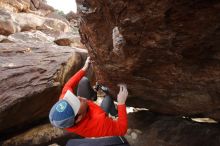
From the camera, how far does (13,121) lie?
7.79 metres

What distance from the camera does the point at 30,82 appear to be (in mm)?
7906

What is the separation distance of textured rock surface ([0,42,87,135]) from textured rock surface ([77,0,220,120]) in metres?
2.68

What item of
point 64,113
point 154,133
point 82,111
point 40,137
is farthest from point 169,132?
point 40,137

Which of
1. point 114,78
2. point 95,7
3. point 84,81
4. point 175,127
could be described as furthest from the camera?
point 175,127

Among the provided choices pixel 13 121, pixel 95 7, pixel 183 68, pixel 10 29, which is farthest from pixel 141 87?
pixel 10 29

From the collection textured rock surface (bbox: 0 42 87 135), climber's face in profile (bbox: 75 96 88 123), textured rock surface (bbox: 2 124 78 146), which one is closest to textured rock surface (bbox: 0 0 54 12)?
textured rock surface (bbox: 0 42 87 135)

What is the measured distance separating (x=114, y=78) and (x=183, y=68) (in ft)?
4.92

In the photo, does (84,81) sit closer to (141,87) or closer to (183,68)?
(141,87)

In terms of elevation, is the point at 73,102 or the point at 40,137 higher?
the point at 73,102

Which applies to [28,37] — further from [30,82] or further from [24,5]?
[24,5]

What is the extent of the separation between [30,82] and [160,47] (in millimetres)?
5136

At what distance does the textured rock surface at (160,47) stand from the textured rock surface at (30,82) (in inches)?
105

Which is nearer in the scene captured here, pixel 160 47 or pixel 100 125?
pixel 160 47

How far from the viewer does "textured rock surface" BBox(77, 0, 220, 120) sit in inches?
123
